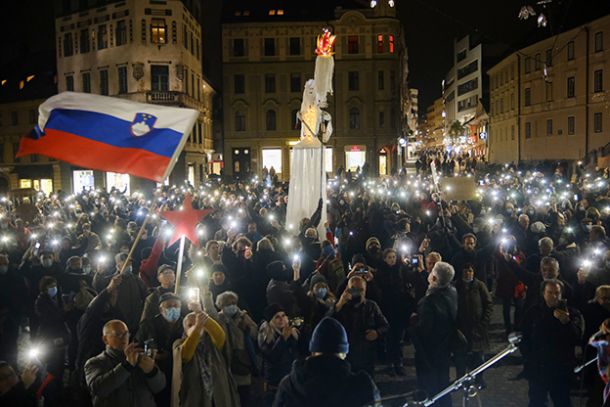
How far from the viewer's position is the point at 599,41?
44.4m

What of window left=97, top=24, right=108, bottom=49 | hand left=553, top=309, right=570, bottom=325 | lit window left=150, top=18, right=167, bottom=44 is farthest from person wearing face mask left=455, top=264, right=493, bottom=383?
window left=97, top=24, right=108, bottom=49

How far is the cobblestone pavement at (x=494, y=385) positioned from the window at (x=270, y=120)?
5264 cm

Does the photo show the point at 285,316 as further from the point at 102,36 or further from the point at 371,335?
the point at 102,36

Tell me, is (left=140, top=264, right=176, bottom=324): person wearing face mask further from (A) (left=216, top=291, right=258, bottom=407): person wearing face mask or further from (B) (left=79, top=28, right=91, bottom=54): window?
(B) (left=79, top=28, right=91, bottom=54): window

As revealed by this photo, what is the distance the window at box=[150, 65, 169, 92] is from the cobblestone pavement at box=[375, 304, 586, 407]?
124 feet

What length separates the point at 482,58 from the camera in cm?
8975

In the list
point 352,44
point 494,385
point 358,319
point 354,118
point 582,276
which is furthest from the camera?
point 354,118

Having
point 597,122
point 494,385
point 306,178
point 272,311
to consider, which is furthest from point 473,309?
point 597,122

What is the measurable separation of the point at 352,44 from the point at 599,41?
21685mm

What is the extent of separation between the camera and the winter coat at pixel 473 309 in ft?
26.1

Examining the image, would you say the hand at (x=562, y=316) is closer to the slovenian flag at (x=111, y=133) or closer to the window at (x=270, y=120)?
the slovenian flag at (x=111, y=133)

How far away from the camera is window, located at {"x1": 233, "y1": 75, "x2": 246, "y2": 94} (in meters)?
60.6

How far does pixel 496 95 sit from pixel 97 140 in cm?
6649

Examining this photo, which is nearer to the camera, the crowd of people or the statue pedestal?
the crowd of people
